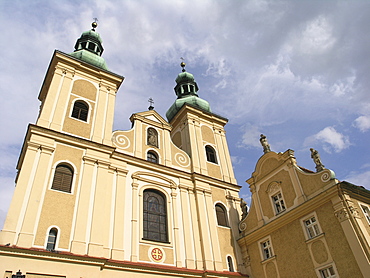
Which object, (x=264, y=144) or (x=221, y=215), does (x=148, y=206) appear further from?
(x=264, y=144)

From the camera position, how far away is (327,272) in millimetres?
12336

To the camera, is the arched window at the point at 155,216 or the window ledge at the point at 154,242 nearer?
the window ledge at the point at 154,242

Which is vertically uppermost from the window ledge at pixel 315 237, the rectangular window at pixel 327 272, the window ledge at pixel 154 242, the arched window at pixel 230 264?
the window ledge at pixel 154 242

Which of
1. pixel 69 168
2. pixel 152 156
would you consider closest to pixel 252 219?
pixel 152 156

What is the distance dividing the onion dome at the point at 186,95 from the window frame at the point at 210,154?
3.22 metres

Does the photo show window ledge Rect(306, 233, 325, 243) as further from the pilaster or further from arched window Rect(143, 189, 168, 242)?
the pilaster

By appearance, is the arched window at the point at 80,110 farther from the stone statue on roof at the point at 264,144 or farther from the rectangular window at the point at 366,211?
the rectangular window at the point at 366,211

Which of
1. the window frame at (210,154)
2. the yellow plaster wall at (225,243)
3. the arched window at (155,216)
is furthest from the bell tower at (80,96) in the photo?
the yellow plaster wall at (225,243)

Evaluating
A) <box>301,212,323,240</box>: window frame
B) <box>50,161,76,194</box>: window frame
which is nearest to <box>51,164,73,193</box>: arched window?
<box>50,161,76,194</box>: window frame

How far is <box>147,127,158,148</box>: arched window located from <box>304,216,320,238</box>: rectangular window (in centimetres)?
940

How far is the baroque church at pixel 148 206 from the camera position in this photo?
470 inches

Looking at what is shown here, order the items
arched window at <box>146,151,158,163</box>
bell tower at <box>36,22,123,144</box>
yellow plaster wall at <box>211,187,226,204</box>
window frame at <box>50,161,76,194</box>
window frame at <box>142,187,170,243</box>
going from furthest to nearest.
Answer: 1. yellow plaster wall at <box>211,187,226,204</box>
2. arched window at <box>146,151,158,163</box>
3. bell tower at <box>36,22,123,144</box>
4. window frame at <box>142,187,170,243</box>
5. window frame at <box>50,161,76,194</box>

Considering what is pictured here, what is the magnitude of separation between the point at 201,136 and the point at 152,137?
389cm

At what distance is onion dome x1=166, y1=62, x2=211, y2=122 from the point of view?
23969mm
